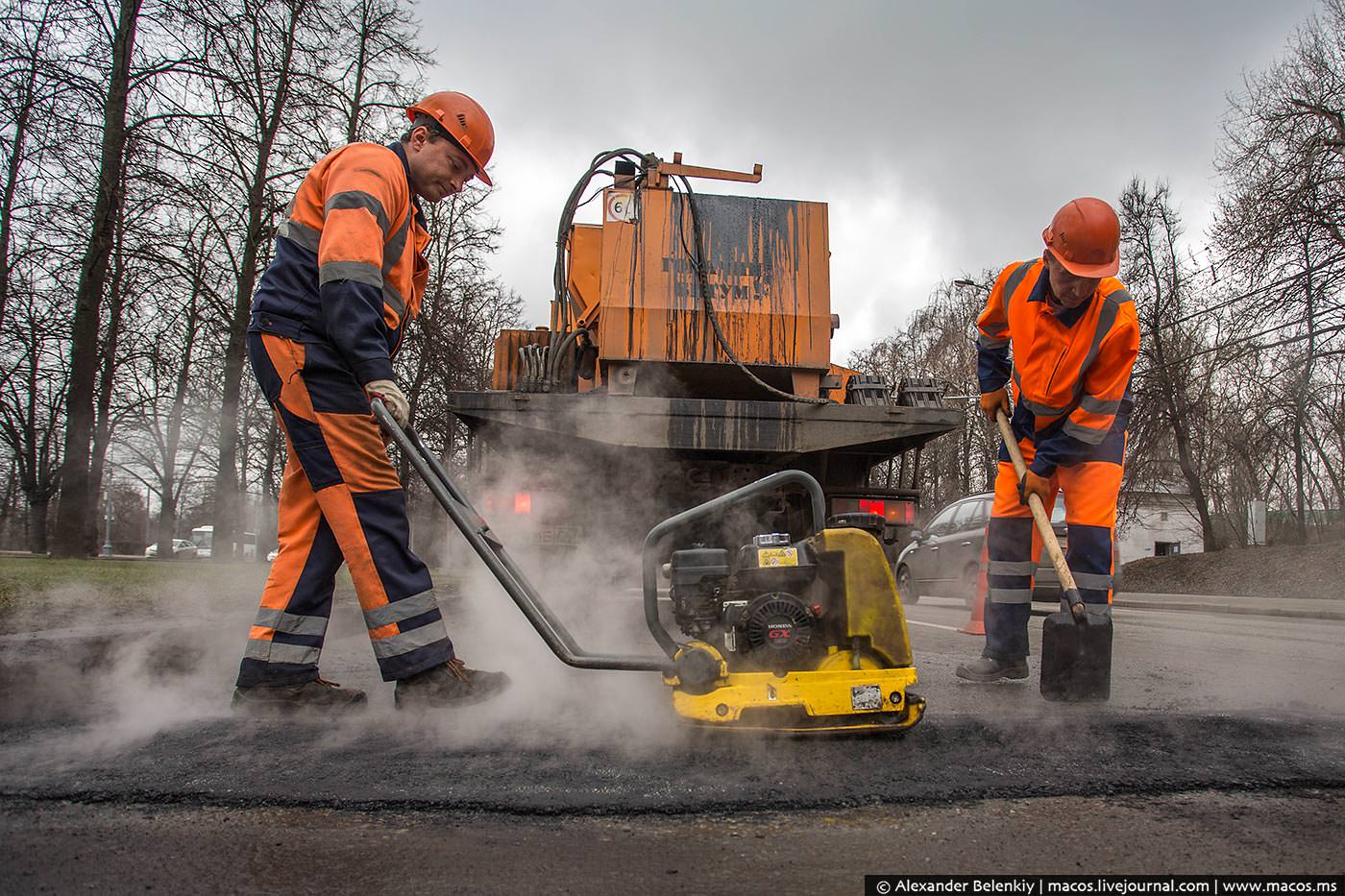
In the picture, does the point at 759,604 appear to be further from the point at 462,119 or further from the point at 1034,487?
the point at 462,119

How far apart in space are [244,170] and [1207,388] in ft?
64.0

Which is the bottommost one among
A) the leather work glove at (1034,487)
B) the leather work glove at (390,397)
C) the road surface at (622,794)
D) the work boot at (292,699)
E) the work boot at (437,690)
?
the road surface at (622,794)

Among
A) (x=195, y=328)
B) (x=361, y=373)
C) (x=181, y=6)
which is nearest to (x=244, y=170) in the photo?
(x=181, y=6)

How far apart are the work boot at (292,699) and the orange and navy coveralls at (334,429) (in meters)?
0.03

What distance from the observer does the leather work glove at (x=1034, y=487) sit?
3408mm

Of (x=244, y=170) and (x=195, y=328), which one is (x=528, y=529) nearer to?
(x=244, y=170)

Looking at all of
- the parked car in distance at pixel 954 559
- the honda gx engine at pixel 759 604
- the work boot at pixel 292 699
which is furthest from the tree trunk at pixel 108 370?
the honda gx engine at pixel 759 604

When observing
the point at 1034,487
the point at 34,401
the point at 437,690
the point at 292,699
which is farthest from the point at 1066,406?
the point at 34,401

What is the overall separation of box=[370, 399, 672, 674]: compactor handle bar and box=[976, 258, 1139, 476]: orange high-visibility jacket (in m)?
1.90

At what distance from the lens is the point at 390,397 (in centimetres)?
261

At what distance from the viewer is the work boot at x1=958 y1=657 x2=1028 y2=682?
351 cm

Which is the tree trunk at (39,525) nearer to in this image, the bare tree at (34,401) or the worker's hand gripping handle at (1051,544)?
the bare tree at (34,401)

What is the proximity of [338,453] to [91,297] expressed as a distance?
32.1 feet

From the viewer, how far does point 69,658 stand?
3512 mm
